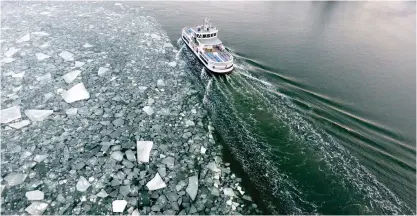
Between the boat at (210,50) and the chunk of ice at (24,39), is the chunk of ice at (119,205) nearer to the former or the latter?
the boat at (210,50)

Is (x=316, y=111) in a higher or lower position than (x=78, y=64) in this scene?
higher

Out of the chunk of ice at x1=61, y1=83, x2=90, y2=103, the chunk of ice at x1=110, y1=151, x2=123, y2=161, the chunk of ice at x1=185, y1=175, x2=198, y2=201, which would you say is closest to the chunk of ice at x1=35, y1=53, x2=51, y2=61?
the chunk of ice at x1=61, y1=83, x2=90, y2=103

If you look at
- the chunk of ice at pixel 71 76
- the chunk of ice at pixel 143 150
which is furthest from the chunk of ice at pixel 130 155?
the chunk of ice at pixel 71 76

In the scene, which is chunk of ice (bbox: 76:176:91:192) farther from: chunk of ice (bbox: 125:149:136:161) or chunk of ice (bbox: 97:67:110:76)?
chunk of ice (bbox: 97:67:110:76)

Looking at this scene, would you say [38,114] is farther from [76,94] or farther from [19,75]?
[19,75]

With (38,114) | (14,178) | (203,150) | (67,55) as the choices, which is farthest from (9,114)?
(203,150)

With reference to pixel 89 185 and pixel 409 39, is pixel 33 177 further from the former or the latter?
pixel 409 39

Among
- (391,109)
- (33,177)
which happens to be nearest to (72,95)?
(33,177)
